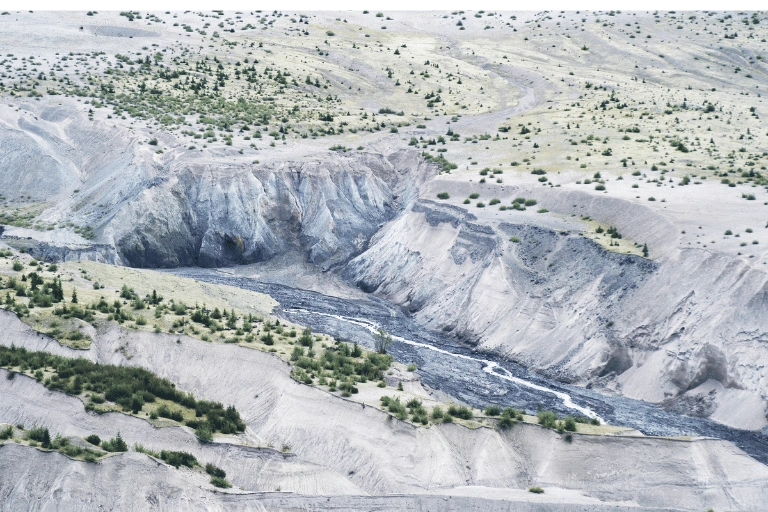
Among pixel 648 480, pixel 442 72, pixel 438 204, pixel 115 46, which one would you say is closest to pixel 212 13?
pixel 115 46

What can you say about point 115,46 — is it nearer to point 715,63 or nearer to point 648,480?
point 715,63

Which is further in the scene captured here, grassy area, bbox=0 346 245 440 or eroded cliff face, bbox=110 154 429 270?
eroded cliff face, bbox=110 154 429 270

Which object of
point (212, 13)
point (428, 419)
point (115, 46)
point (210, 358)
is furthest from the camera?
point (212, 13)

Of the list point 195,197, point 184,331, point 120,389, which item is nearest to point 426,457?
point 120,389

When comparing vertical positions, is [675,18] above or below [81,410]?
above

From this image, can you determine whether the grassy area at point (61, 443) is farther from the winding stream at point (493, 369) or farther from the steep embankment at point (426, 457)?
the winding stream at point (493, 369)

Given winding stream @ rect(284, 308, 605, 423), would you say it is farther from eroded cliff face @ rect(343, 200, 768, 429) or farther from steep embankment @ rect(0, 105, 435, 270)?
steep embankment @ rect(0, 105, 435, 270)

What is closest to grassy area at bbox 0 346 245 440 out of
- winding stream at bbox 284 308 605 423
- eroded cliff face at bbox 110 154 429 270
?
winding stream at bbox 284 308 605 423

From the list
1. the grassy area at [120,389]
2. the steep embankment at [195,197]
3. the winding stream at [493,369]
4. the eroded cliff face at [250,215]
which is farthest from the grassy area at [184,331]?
the steep embankment at [195,197]
